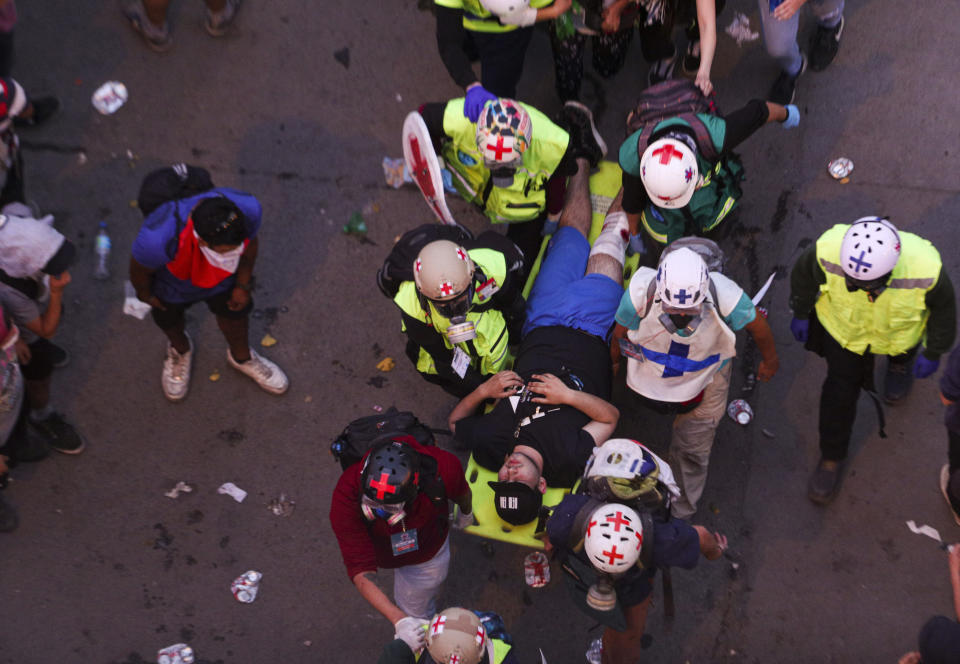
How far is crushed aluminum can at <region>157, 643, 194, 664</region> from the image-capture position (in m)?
5.15

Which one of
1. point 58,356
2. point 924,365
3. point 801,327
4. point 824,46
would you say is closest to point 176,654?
point 58,356

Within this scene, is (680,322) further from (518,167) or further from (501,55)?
(501,55)

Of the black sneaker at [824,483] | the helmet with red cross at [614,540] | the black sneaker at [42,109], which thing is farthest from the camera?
the black sneaker at [42,109]

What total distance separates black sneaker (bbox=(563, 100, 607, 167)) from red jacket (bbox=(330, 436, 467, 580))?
235cm

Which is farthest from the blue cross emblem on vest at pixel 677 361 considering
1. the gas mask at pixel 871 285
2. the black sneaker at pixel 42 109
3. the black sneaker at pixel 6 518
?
the black sneaker at pixel 42 109

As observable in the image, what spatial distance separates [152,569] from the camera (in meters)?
5.41

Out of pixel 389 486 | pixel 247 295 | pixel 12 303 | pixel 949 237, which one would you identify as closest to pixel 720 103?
pixel 949 237

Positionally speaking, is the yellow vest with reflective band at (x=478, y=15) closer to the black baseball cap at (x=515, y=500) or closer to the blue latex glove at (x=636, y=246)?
the blue latex glove at (x=636, y=246)

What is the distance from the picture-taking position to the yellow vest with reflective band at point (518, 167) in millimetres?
5035

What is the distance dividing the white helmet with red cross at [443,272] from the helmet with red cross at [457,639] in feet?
4.89

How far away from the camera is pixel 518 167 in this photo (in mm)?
5004

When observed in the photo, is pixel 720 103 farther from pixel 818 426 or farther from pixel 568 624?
pixel 568 624

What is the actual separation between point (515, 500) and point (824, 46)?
160 inches

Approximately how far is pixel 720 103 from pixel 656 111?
1.62 m
